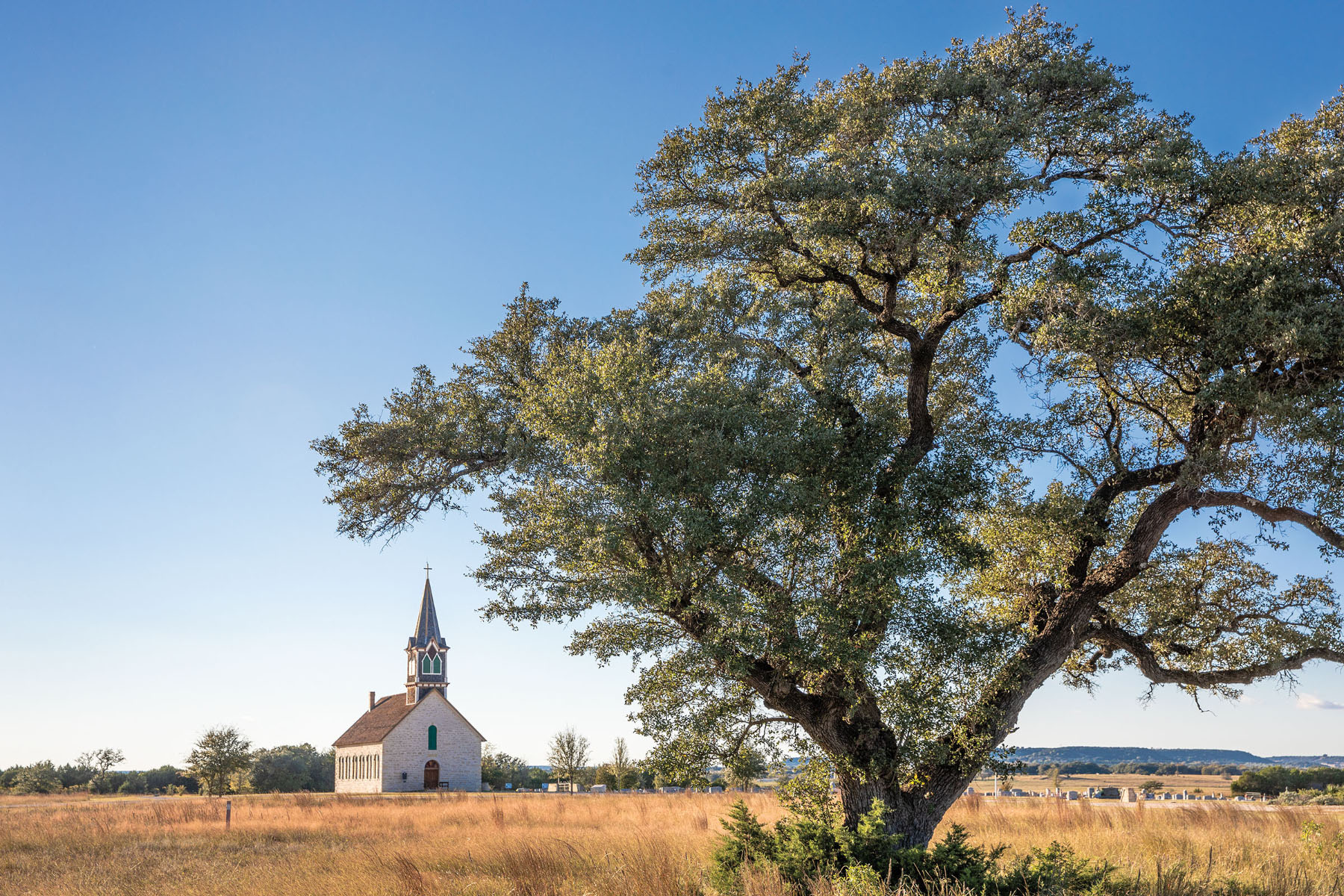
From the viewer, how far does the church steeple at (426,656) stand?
A: 75938mm

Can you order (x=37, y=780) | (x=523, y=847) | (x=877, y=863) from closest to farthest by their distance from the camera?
(x=877, y=863)
(x=523, y=847)
(x=37, y=780)

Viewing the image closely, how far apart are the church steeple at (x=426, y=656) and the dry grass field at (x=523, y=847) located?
4172 centimetres

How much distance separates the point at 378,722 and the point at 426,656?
21.1 ft

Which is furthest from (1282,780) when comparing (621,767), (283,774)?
(283,774)

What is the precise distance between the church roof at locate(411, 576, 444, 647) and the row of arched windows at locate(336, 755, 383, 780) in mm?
9573

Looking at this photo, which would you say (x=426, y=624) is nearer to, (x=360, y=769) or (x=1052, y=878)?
(x=360, y=769)

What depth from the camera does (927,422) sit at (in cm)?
1591

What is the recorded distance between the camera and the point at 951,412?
1733 centimetres

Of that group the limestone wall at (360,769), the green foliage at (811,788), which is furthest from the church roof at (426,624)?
the green foliage at (811,788)

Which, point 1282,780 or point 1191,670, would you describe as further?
point 1282,780

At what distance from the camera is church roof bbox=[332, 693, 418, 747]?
7212 cm

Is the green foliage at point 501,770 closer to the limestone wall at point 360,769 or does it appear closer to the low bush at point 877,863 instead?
the limestone wall at point 360,769

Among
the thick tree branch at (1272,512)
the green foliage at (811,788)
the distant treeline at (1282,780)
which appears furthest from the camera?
the distant treeline at (1282,780)

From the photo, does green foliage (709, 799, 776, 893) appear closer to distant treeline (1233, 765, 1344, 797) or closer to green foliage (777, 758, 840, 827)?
green foliage (777, 758, 840, 827)
